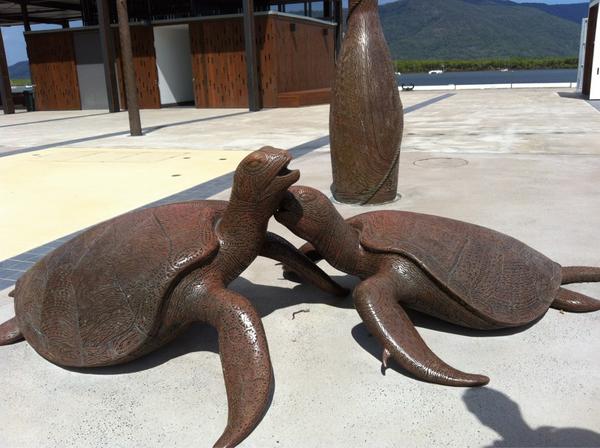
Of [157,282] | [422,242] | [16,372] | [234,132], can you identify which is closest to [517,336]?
[422,242]

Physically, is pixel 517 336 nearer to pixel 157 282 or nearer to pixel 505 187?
pixel 157 282

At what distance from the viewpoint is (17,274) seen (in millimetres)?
4406

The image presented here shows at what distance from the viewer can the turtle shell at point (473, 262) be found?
9.73 feet

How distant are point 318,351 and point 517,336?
122cm

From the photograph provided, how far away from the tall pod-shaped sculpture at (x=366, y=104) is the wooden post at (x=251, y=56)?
626 inches

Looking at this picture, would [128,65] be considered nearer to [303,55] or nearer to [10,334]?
[10,334]

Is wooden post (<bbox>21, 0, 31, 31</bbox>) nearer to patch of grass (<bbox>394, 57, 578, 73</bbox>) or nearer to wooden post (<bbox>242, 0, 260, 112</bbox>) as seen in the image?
wooden post (<bbox>242, 0, 260, 112</bbox>)

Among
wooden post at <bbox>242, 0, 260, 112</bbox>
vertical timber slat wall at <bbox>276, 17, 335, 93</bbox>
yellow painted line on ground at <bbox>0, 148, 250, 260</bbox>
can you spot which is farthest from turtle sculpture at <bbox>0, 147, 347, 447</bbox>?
vertical timber slat wall at <bbox>276, 17, 335, 93</bbox>

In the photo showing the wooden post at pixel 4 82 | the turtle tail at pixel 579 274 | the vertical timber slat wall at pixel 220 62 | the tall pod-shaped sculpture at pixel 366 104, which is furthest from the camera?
the wooden post at pixel 4 82

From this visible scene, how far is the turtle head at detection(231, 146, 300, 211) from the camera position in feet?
8.59

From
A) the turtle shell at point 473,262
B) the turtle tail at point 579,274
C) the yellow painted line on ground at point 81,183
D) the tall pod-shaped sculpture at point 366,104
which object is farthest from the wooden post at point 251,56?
the turtle shell at point 473,262

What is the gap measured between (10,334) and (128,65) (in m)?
11.1

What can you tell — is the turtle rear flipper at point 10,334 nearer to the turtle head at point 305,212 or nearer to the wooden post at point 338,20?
the turtle head at point 305,212

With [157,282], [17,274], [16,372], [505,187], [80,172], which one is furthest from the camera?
[80,172]
